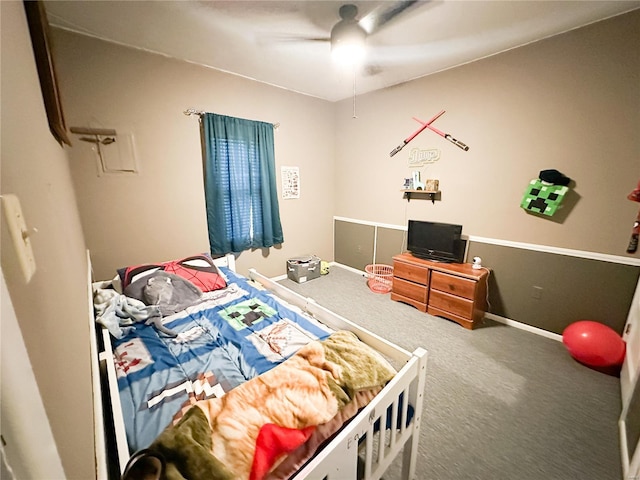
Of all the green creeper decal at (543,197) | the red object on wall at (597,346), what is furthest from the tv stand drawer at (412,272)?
the red object on wall at (597,346)

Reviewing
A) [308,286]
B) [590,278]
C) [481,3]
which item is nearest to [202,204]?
[308,286]

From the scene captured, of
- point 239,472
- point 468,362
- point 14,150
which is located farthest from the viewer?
point 468,362

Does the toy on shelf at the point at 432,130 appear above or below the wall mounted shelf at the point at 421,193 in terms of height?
above

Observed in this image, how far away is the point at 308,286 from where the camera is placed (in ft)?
11.3

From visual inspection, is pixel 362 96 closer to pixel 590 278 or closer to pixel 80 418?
pixel 590 278

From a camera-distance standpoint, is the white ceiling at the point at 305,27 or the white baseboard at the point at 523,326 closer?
the white ceiling at the point at 305,27

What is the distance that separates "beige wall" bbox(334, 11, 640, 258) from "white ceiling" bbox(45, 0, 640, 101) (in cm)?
18

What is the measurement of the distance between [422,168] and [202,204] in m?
2.53

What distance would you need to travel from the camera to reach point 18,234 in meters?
0.33

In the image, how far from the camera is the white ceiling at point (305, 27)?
172 centimetres

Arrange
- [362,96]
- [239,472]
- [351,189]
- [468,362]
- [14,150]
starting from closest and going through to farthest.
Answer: [14,150] → [239,472] → [468,362] → [362,96] → [351,189]

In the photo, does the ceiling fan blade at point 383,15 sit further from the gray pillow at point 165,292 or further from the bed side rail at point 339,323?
the gray pillow at point 165,292

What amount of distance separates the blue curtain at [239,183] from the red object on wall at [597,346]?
3.00m

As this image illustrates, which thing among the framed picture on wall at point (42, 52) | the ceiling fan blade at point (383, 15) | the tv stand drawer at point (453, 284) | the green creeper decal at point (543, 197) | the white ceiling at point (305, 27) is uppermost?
the white ceiling at point (305, 27)
